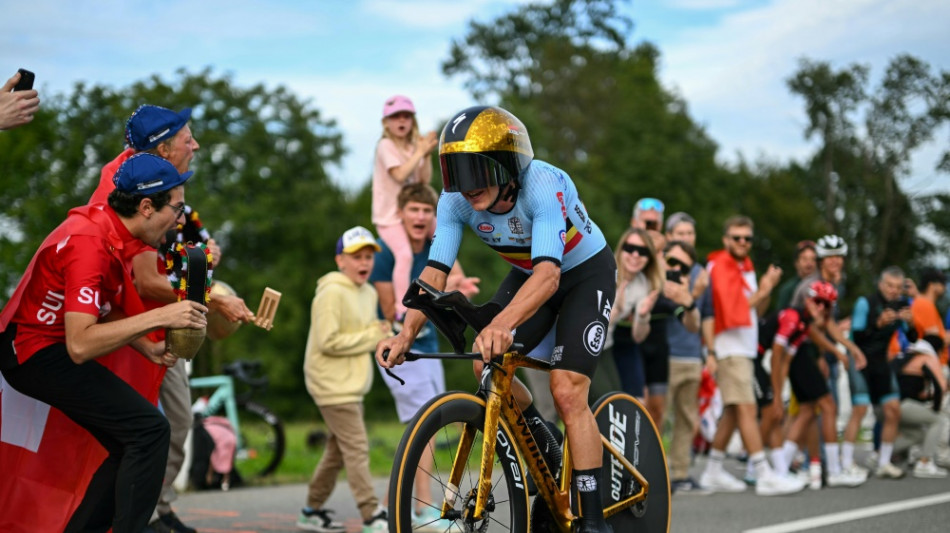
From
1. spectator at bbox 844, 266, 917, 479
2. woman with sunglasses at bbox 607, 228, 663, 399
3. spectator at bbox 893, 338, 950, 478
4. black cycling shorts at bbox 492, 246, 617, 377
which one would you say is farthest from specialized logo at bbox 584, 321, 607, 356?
spectator at bbox 893, 338, 950, 478

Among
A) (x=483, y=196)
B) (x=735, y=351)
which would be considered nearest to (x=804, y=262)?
(x=735, y=351)

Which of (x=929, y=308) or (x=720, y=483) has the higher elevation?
(x=929, y=308)

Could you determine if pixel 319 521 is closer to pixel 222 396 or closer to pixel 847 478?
pixel 222 396

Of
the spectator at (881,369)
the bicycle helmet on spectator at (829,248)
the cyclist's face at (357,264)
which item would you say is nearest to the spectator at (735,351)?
the bicycle helmet on spectator at (829,248)

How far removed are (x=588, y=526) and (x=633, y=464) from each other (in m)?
0.79

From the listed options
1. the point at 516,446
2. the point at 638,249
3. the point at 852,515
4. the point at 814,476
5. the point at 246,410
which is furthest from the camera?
the point at 246,410

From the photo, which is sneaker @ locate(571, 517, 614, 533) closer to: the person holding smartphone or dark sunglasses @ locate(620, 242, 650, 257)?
the person holding smartphone

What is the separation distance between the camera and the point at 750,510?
32.3 feet

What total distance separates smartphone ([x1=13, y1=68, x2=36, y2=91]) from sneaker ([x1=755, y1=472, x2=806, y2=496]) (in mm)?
7719

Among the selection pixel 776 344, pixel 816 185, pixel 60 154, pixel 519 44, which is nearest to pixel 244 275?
pixel 60 154

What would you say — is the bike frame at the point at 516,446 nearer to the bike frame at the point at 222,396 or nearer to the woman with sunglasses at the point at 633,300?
the woman with sunglasses at the point at 633,300

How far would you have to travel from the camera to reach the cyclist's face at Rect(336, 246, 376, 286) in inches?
347

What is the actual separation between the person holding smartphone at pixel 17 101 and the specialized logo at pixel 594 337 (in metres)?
3.02

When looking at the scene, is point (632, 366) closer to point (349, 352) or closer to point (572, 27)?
point (349, 352)
